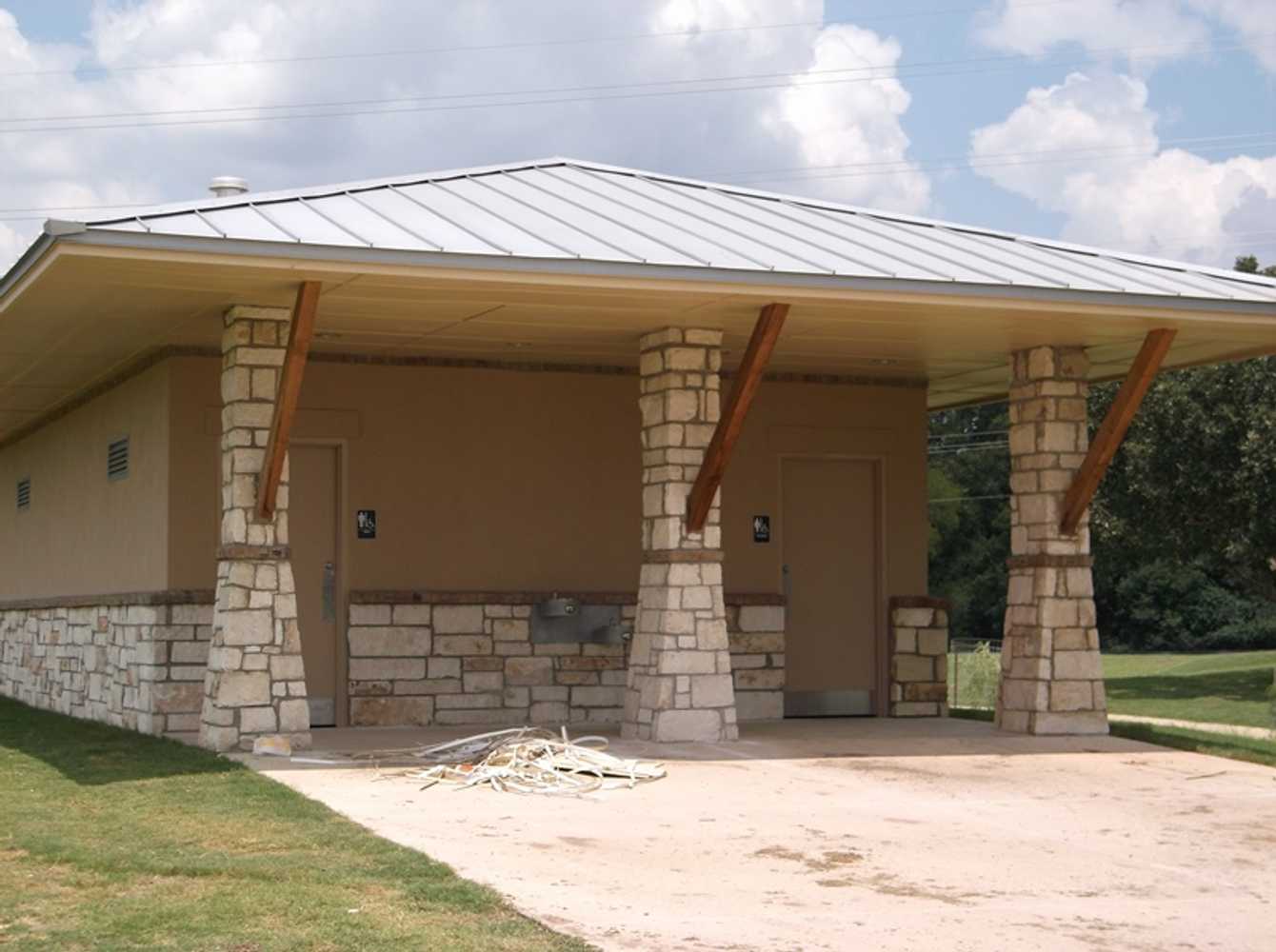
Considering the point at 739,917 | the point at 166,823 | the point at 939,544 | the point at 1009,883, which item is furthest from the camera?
the point at 939,544

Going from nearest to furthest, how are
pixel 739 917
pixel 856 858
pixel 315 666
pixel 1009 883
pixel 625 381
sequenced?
pixel 739 917 → pixel 1009 883 → pixel 856 858 → pixel 315 666 → pixel 625 381

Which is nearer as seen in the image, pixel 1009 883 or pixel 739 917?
pixel 739 917

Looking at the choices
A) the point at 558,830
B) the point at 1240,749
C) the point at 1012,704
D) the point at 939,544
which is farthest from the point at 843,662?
the point at 939,544

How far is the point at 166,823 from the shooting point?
30.5ft

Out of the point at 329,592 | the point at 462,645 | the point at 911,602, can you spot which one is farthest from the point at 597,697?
the point at 911,602

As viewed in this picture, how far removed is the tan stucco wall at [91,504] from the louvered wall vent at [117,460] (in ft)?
0.30

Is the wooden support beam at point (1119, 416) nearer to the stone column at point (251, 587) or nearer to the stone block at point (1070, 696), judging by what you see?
the stone block at point (1070, 696)

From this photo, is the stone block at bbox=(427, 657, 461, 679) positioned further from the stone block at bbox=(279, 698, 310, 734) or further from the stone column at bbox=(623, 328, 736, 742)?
the stone block at bbox=(279, 698, 310, 734)

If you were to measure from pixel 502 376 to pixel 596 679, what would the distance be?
2711mm

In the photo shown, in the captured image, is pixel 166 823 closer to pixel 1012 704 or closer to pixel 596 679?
pixel 596 679

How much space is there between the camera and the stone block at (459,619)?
14891 millimetres

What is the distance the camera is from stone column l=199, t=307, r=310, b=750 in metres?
12.1

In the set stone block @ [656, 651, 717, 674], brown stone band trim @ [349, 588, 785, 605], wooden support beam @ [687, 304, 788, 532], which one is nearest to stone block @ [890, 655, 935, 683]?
brown stone band trim @ [349, 588, 785, 605]

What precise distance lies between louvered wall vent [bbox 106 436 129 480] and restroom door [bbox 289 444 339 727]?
5.92 feet
